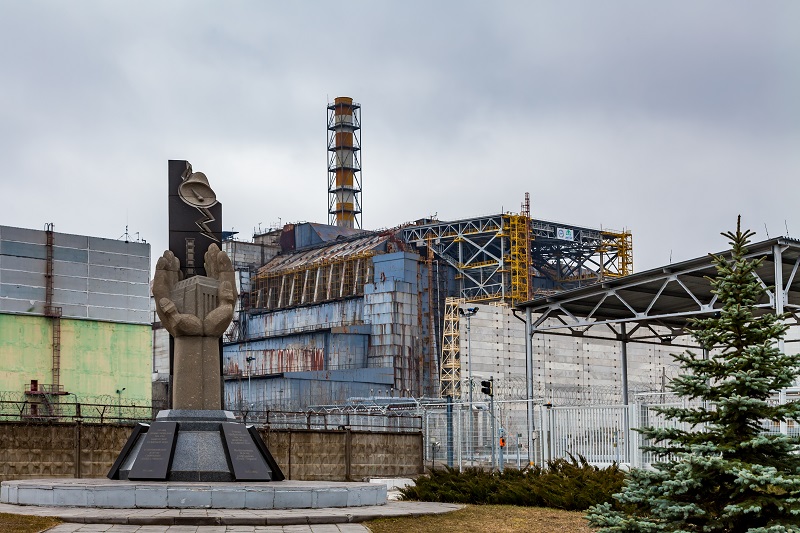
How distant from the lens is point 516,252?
86438mm

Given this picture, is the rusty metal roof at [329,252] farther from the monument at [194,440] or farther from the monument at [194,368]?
the monument at [194,440]

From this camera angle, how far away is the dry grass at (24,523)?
16.6m

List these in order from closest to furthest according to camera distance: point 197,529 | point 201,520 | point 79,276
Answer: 1. point 197,529
2. point 201,520
3. point 79,276

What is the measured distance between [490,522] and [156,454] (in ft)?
21.6

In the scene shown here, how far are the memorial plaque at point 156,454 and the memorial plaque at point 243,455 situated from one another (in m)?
1.07

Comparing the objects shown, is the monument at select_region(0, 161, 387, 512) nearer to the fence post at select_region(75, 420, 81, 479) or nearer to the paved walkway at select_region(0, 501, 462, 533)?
the paved walkway at select_region(0, 501, 462, 533)

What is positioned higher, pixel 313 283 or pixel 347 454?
pixel 313 283

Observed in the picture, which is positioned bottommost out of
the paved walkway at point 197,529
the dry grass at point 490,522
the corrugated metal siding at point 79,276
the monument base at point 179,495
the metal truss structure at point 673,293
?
the dry grass at point 490,522

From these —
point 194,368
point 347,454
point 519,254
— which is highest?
point 519,254

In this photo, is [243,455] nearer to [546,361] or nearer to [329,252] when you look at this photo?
[546,361]

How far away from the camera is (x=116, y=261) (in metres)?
64.3

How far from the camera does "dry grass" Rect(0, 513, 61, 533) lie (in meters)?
16.6

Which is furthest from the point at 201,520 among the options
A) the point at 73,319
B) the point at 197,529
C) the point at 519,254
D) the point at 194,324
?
the point at 519,254

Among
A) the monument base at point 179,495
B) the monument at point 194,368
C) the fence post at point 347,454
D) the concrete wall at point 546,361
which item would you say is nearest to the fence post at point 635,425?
the monument at point 194,368
